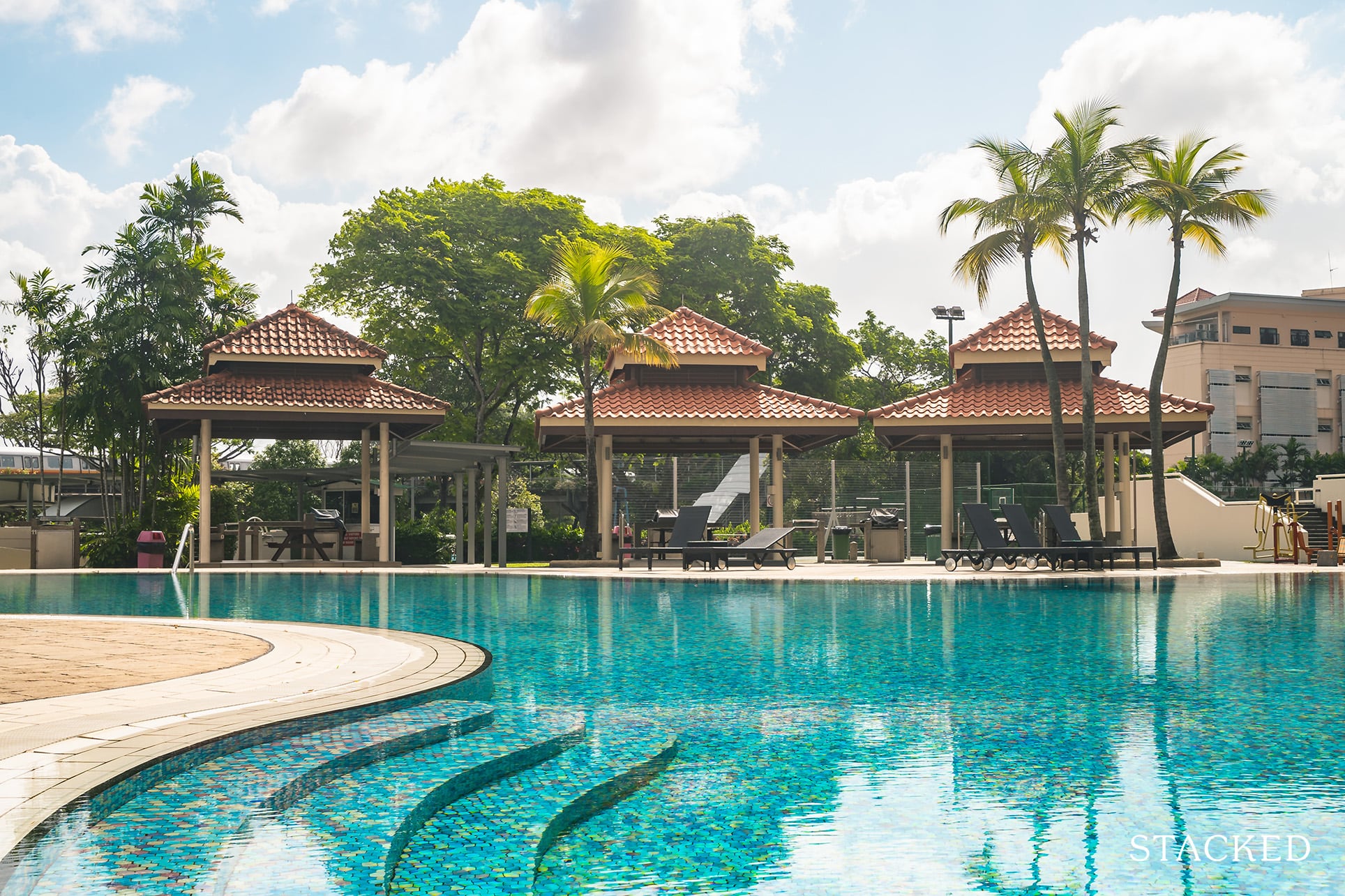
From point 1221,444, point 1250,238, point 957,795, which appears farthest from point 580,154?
point 1221,444

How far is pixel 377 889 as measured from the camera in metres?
3.22

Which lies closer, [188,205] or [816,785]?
[816,785]

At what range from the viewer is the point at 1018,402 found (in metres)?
25.5

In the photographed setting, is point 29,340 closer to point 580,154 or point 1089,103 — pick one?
point 580,154

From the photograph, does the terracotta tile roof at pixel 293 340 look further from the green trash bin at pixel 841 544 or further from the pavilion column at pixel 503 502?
the green trash bin at pixel 841 544

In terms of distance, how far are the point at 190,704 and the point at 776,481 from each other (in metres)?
20.0

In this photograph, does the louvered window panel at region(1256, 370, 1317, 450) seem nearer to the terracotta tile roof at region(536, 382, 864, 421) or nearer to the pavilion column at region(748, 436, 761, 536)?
the terracotta tile roof at region(536, 382, 864, 421)

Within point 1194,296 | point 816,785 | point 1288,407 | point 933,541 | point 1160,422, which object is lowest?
point 816,785

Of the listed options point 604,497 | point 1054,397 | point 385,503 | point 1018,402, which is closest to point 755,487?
point 604,497

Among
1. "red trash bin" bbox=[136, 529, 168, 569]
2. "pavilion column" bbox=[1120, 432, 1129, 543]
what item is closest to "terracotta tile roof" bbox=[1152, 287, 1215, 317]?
"pavilion column" bbox=[1120, 432, 1129, 543]

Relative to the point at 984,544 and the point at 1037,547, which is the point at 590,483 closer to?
the point at 984,544

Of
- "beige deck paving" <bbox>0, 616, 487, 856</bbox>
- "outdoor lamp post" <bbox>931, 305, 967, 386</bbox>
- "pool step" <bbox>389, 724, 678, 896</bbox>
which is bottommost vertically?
"pool step" <bbox>389, 724, 678, 896</bbox>

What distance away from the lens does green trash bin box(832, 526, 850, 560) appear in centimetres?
2497

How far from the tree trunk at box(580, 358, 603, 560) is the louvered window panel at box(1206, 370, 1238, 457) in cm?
4860
